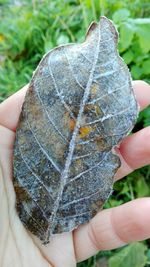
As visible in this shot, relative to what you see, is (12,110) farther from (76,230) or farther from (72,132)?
(76,230)

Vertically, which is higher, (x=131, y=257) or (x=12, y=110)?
(x=12, y=110)

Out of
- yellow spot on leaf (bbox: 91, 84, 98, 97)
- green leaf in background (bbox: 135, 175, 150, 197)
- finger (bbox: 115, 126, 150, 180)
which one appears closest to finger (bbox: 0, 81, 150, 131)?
finger (bbox: 115, 126, 150, 180)

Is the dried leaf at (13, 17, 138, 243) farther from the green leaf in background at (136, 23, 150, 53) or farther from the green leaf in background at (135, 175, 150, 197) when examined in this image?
the green leaf in background at (135, 175, 150, 197)

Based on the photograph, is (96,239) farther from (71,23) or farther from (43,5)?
(43,5)

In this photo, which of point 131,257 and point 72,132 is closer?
point 72,132

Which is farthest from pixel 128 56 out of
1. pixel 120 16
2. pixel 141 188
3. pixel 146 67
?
pixel 141 188

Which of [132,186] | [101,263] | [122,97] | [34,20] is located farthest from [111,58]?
[34,20]
